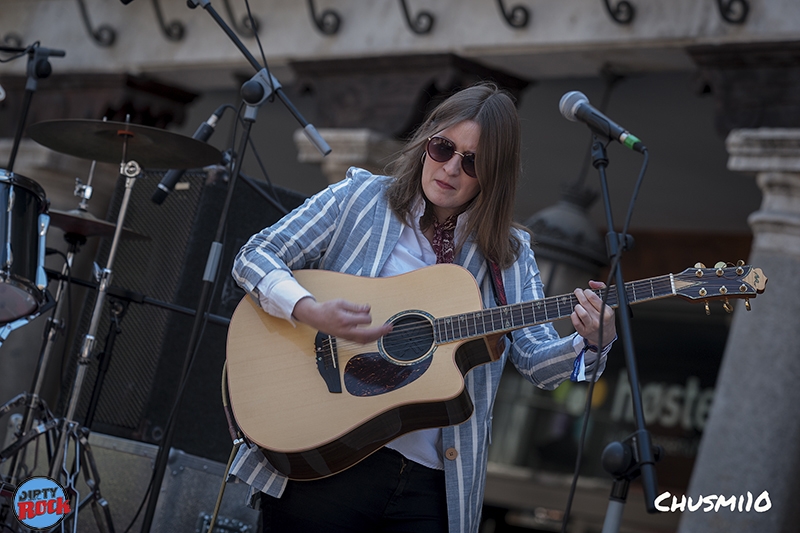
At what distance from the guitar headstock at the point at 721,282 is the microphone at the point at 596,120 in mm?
320

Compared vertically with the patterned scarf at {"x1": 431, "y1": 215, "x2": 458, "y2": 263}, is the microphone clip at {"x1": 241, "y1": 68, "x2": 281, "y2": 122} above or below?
above

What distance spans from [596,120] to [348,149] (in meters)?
3.08

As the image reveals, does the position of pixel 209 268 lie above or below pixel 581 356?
above

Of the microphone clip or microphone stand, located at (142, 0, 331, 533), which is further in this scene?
the microphone clip

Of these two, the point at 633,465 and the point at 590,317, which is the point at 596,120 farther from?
the point at 633,465

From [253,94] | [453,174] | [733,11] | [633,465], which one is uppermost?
[733,11]

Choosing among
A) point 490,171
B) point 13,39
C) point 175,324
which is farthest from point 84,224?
point 13,39

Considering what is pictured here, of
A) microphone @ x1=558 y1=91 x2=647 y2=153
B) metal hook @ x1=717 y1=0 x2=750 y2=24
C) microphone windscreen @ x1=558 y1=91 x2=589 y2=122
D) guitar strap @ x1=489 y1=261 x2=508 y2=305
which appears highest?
metal hook @ x1=717 y1=0 x2=750 y2=24

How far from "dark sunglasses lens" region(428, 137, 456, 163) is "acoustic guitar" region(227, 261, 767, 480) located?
272mm

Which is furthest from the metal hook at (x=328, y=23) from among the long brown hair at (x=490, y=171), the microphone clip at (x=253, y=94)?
the long brown hair at (x=490, y=171)

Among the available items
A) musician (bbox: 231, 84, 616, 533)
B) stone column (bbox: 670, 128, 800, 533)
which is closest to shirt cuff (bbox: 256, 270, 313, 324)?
musician (bbox: 231, 84, 616, 533)

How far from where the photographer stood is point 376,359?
2133 millimetres

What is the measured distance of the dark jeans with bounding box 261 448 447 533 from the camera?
2.02 meters

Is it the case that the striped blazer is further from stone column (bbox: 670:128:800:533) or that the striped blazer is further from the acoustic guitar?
stone column (bbox: 670:128:800:533)
